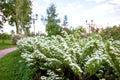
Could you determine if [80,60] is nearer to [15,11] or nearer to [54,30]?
[54,30]

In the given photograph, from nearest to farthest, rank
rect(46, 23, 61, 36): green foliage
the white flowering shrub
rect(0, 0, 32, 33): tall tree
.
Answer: the white flowering shrub → rect(46, 23, 61, 36): green foliage → rect(0, 0, 32, 33): tall tree

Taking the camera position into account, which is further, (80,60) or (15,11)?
(15,11)

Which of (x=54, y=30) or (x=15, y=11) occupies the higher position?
(x=15, y=11)

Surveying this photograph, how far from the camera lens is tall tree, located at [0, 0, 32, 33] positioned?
141 feet

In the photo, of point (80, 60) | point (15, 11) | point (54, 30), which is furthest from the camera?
point (15, 11)

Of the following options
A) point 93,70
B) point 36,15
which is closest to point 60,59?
point 93,70

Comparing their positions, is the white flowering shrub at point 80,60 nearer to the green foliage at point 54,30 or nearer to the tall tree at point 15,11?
the green foliage at point 54,30

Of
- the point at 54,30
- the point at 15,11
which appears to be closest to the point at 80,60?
the point at 54,30

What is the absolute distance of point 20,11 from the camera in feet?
141

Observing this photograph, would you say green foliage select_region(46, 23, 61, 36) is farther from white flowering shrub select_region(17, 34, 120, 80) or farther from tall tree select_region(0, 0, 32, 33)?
tall tree select_region(0, 0, 32, 33)

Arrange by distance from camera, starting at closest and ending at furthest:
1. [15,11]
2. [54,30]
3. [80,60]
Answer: [80,60] < [54,30] < [15,11]

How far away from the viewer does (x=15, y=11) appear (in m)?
43.5

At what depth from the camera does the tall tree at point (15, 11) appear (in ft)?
141

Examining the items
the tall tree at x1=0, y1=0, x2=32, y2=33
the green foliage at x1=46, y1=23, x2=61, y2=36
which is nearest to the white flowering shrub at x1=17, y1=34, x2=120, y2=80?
the green foliage at x1=46, y1=23, x2=61, y2=36
